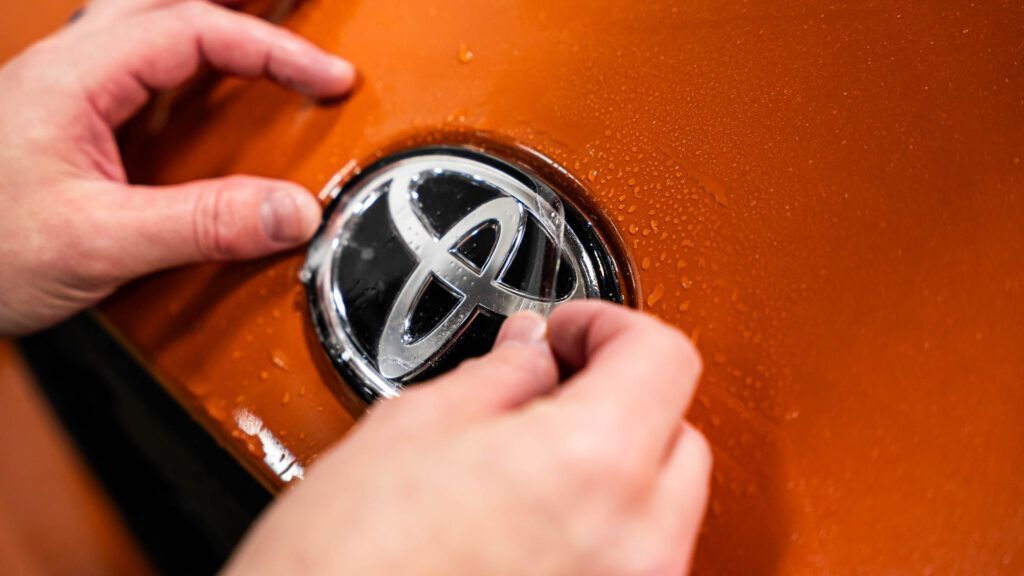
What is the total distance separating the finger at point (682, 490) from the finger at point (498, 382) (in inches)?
3.7

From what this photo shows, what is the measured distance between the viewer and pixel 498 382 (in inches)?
15.3

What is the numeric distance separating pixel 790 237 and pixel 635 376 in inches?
10.4

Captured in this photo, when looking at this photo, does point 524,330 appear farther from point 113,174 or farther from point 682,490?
point 113,174

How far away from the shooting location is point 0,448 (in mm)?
1054

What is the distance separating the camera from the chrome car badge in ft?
1.89

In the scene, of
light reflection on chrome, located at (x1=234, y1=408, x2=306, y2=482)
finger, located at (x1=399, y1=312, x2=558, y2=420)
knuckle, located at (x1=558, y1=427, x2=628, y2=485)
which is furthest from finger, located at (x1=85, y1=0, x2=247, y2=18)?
knuckle, located at (x1=558, y1=427, x2=628, y2=485)

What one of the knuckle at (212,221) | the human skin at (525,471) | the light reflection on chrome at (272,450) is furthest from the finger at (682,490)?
the knuckle at (212,221)

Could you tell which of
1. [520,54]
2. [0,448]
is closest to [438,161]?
[520,54]

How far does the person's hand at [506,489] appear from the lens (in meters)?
0.31

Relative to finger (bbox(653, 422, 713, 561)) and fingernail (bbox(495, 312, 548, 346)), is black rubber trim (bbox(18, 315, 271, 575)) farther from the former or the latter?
finger (bbox(653, 422, 713, 561))

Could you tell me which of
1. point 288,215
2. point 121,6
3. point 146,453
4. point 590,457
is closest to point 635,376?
point 590,457

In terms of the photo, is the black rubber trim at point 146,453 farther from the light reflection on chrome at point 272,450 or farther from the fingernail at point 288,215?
the fingernail at point 288,215

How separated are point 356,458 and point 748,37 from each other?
1.65ft

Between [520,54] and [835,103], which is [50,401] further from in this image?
[835,103]
